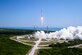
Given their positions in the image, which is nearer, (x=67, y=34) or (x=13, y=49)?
(x=13, y=49)

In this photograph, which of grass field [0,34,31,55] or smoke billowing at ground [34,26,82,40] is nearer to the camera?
grass field [0,34,31,55]

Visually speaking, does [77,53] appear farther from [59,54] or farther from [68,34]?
[68,34]

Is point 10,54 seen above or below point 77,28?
below

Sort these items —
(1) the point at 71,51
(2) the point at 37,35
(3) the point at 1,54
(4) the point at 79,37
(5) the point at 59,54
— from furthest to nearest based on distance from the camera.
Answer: (2) the point at 37,35, (4) the point at 79,37, (1) the point at 71,51, (5) the point at 59,54, (3) the point at 1,54

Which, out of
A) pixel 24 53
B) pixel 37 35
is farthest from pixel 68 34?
pixel 24 53

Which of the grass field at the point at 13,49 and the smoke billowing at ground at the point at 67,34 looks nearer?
the grass field at the point at 13,49

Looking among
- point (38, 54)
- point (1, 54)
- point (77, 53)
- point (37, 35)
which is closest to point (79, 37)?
point (37, 35)

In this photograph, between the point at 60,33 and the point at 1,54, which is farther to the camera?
the point at 60,33

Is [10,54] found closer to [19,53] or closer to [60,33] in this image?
[19,53]

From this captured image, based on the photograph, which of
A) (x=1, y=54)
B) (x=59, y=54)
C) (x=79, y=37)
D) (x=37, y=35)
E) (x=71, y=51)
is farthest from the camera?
(x=37, y=35)
